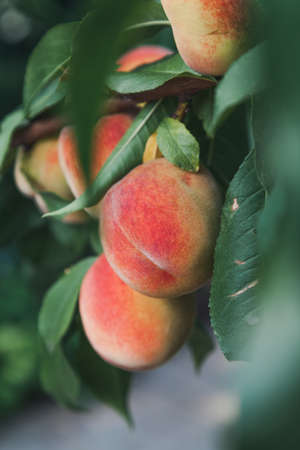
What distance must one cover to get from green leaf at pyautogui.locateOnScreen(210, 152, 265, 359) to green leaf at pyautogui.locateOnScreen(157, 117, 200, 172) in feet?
0.17

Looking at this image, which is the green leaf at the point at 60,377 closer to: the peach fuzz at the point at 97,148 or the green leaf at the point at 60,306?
the green leaf at the point at 60,306

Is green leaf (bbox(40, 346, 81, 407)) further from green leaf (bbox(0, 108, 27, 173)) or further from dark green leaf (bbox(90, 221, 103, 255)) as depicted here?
green leaf (bbox(0, 108, 27, 173))

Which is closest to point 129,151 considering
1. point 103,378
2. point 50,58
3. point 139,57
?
point 50,58

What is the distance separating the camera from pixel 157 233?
44 centimetres

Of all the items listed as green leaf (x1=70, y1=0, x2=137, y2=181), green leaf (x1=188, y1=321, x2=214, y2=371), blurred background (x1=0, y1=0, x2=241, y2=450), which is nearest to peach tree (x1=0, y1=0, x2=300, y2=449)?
green leaf (x1=70, y1=0, x2=137, y2=181)

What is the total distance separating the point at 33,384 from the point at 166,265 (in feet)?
10.1

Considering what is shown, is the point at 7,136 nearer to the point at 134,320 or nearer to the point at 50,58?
the point at 50,58

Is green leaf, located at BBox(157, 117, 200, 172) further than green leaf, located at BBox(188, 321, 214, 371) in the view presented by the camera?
No

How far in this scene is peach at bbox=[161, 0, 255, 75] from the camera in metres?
0.40

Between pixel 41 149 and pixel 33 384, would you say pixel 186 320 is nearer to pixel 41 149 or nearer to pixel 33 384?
pixel 41 149

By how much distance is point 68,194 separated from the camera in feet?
2.31

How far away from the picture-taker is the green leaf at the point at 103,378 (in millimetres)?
693

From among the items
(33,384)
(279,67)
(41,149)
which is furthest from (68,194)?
(33,384)

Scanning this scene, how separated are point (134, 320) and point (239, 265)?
0.18 m
